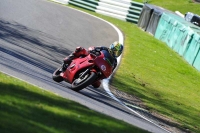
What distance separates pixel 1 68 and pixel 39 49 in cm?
609

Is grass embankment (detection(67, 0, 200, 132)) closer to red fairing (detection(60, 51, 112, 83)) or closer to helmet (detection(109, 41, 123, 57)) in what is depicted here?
helmet (detection(109, 41, 123, 57))

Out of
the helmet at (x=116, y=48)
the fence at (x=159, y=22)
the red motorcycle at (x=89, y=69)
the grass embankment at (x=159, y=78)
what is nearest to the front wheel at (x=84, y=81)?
the red motorcycle at (x=89, y=69)

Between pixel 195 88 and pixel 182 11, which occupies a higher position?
pixel 195 88

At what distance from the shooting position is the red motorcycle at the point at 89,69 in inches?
480

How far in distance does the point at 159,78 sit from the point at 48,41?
378 centimetres

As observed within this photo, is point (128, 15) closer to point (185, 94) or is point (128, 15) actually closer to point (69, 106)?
point (185, 94)

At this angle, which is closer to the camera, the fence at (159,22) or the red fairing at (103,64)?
the red fairing at (103,64)

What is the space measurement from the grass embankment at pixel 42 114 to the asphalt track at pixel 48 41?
0.98m

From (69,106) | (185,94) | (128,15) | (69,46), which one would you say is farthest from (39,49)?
(128,15)

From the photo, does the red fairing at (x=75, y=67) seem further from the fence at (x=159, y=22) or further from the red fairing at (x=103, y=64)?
the fence at (x=159, y=22)

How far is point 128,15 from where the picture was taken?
1405 inches

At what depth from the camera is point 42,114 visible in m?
8.34

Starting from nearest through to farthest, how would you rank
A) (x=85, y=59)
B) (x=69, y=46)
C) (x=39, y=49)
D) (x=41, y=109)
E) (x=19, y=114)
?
(x=19, y=114), (x=41, y=109), (x=85, y=59), (x=39, y=49), (x=69, y=46)

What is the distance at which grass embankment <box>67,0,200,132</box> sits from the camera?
1553cm
